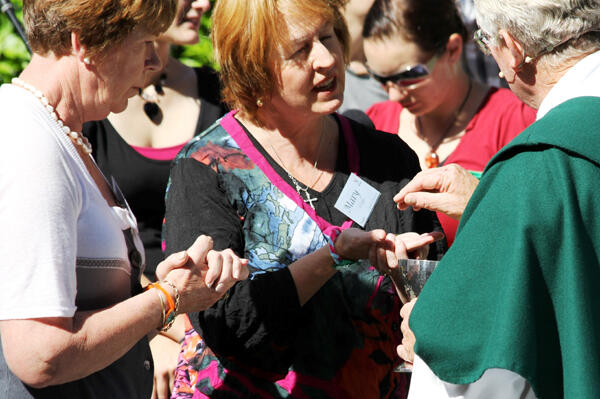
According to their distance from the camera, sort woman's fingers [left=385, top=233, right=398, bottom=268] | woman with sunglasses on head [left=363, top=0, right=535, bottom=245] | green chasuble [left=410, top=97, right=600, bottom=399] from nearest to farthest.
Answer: green chasuble [left=410, top=97, right=600, bottom=399] < woman's fingers [left=385, top=233, right=398, bottom=268] < woman with sunglasses on head [left=363, top=0, right=535, bottom=245]

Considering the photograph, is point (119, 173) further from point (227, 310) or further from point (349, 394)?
point (349, 394)

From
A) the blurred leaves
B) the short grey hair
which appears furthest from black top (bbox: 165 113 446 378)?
the blurred leaves

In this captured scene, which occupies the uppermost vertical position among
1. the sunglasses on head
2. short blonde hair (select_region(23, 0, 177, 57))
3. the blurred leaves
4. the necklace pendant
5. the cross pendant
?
short blonde hair (select_region(23, 0, 177, 57))

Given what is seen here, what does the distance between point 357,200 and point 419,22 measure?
151 cm

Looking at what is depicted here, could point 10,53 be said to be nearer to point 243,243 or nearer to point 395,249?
point 243,243

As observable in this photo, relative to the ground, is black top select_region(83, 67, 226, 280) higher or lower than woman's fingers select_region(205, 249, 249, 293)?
lower

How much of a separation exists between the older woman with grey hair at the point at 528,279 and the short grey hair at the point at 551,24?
17 cm

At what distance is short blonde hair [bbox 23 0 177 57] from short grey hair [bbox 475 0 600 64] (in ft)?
3.27

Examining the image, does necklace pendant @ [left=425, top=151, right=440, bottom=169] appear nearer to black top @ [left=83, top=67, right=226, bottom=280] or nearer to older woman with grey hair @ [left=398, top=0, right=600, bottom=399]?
black top @ [left=83, top=67, right=226, bottom=280]

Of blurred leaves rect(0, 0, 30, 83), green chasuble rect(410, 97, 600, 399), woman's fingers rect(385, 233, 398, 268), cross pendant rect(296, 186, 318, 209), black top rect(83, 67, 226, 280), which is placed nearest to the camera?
green chasuble rect(410, 97, 600, 399)

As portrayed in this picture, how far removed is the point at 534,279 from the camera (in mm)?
1691

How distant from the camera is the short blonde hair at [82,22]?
6.48ft

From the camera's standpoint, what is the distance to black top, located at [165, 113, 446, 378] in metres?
2.42

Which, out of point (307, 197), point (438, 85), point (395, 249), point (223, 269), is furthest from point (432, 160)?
point (223, 269)
